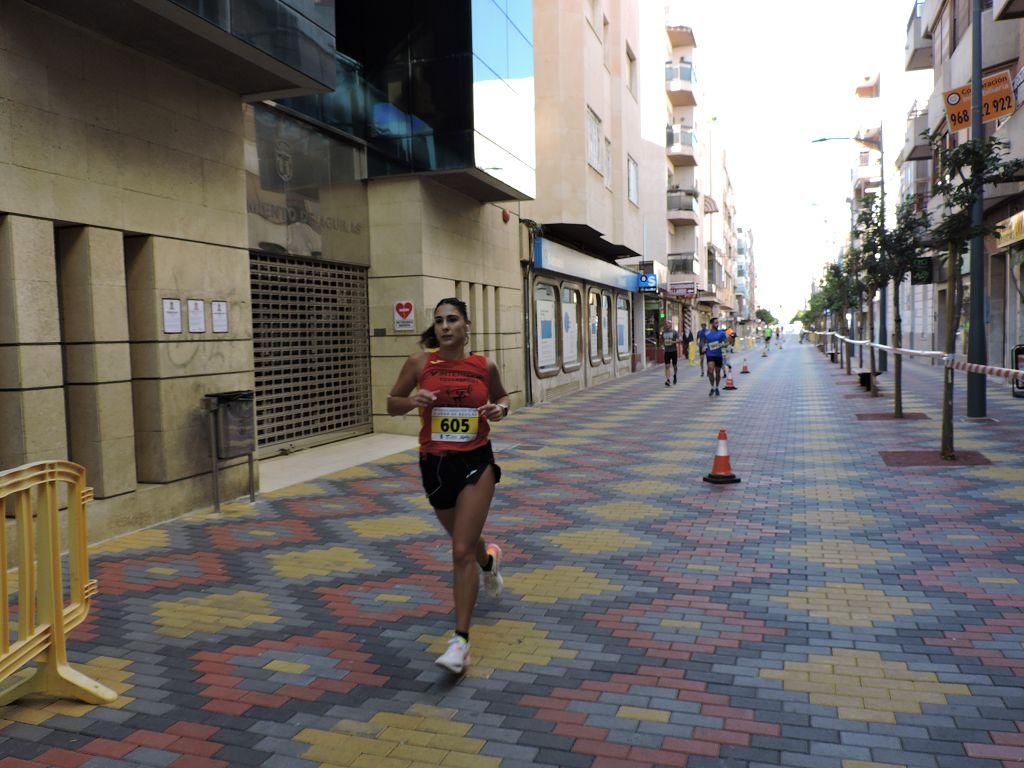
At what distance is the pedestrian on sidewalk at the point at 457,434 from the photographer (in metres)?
4.22

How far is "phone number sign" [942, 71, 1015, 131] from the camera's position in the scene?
14.0 metres

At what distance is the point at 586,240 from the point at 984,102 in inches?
467

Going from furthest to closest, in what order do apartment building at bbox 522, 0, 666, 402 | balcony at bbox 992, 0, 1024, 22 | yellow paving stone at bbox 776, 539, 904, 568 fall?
apartment building at bbox 522, 0, 666, 402
balcony at bbox 992, 0, 1024, 22
yellow paving stone at bbox 776, 539, 904, 568

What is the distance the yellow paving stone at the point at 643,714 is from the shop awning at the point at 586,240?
17.6m

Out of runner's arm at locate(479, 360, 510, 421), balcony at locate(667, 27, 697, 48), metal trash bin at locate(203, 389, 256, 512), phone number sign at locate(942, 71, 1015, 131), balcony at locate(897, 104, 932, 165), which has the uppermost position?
balcony at locate(667, 27, 697, 48)

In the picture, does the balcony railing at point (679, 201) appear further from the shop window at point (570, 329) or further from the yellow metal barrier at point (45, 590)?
the yellow metal barrier at point (45, 590)

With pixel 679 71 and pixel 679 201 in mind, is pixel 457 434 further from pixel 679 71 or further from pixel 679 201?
pixel 679 71

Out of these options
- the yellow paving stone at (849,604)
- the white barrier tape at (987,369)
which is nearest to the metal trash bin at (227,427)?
the yellow paving stone at (849,604)

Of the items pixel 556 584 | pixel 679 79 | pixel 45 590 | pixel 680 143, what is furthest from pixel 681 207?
pixel 45 590

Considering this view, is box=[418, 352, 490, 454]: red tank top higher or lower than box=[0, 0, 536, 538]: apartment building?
lower

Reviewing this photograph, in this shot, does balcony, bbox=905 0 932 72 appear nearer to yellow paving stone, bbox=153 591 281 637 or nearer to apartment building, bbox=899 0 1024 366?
apartment building, bbox=899 0 1024 366

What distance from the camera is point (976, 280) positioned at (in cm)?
1381

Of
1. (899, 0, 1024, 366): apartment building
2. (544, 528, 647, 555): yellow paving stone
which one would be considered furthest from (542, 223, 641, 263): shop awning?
(544, 528, 647, 555): yellow paving stone

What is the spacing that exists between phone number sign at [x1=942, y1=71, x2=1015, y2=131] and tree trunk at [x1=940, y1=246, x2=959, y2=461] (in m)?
4.00
